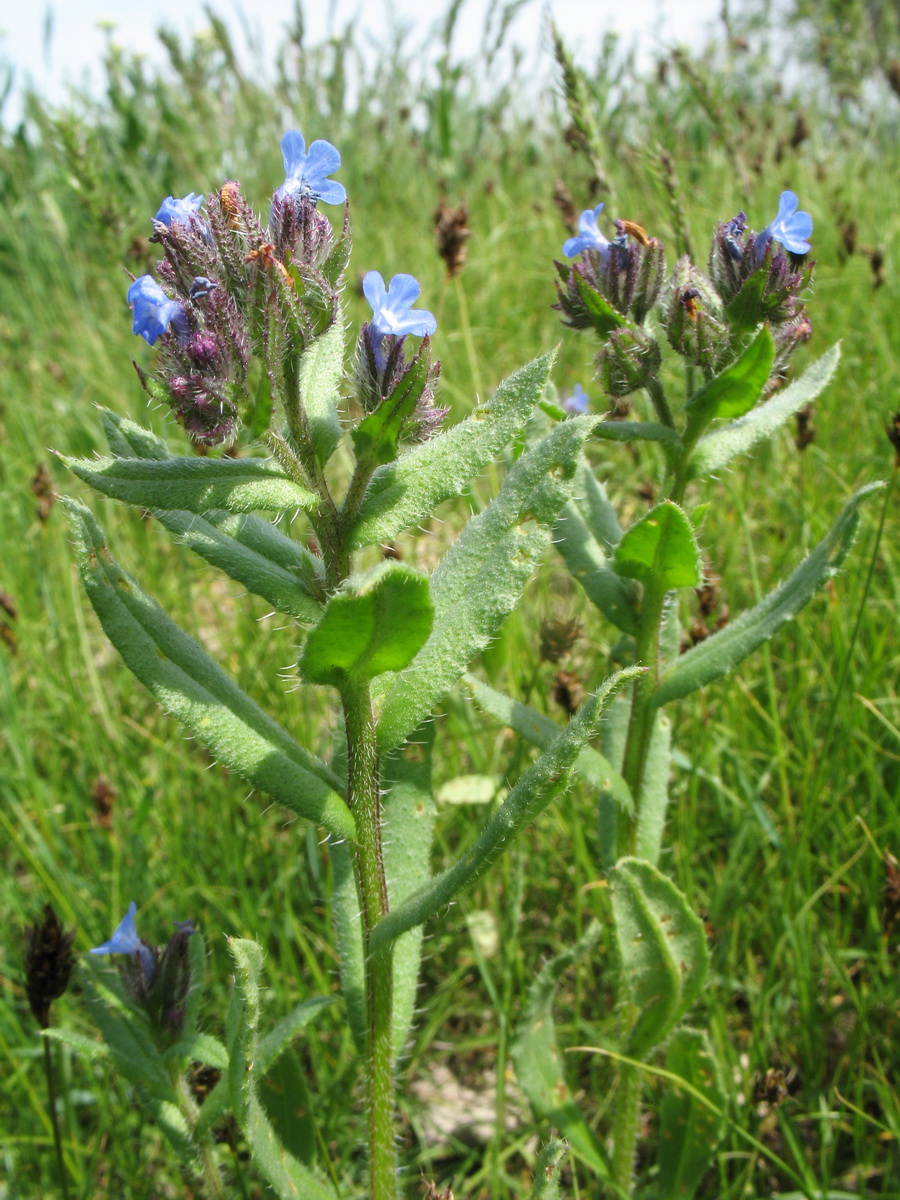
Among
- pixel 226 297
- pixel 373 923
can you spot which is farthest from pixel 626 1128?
pixel 226 297

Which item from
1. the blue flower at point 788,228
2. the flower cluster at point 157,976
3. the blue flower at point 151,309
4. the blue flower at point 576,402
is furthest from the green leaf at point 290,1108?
the blue flower at point 576,402

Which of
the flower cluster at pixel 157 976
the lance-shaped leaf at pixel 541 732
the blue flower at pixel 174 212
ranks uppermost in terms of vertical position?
the blue flower at pixel 174 212

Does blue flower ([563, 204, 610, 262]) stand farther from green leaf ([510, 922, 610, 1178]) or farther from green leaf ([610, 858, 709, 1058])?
green leaf ([510, 922, 610, 1178])

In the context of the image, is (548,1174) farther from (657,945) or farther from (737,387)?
(737,387)

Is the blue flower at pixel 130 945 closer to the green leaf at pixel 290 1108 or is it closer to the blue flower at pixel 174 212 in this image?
the green leaf at pixel 290 1108

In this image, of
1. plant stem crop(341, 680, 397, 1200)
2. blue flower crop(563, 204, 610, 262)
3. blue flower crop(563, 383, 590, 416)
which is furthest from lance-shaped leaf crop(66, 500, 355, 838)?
blue flower crop(563, 383, 590, 416)

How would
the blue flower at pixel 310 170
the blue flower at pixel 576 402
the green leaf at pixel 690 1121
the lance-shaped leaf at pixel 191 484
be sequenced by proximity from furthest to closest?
the blue flower at pixel 576 402 → the green leaf at pixel 690 1121 → the blue flower at pixel 310 170 → the lance-shaped leaf at pixel 191 484

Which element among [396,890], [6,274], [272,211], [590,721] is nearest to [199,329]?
[272,211]
